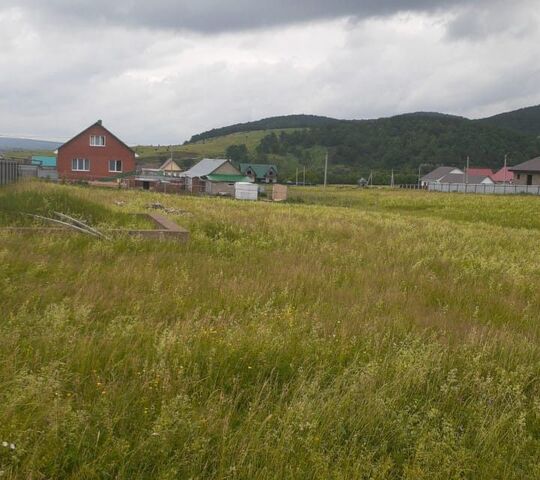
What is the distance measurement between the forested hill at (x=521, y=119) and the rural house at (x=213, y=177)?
4967 inches

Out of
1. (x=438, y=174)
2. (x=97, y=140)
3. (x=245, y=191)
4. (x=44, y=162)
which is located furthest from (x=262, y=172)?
(x=245, y=191)

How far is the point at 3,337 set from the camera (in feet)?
13.9

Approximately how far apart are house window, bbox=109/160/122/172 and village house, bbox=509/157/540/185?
49802mm

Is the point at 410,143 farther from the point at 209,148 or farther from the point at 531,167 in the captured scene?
the point at 531,167

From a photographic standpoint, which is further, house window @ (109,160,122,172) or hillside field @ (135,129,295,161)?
hillside field @ (135,129,295,161)

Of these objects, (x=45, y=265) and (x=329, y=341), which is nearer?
(x=329, y=341)

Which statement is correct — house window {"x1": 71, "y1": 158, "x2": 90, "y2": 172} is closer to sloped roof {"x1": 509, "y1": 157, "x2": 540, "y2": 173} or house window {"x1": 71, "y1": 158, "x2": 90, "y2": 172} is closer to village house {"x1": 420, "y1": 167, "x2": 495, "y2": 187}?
sloped roof {"x1": 509, "y1": 157, "x2": 540, "y2": 173}

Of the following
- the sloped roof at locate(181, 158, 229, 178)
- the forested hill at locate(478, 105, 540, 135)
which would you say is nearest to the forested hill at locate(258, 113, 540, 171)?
the forested hill at locate(478, 105, 540, 135)

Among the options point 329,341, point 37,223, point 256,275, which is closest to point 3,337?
point 329,341

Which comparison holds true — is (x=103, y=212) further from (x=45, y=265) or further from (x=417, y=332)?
(x=417, y=332)

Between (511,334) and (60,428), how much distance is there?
496 centimetres

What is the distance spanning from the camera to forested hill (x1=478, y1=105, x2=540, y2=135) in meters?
172

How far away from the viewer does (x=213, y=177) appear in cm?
6756

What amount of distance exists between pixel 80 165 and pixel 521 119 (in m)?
159
